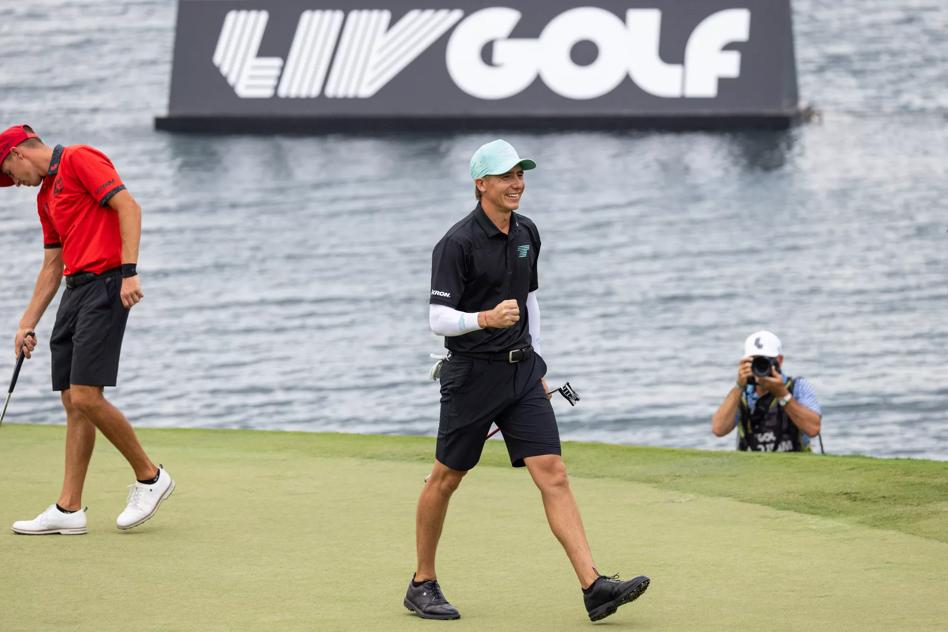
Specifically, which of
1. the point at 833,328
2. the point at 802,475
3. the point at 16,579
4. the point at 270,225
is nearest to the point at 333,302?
the point at 270,225

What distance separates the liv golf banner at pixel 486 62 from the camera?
29.0m

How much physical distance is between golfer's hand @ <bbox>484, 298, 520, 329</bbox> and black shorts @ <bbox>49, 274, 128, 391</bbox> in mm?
2265

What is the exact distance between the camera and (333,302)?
940 inches

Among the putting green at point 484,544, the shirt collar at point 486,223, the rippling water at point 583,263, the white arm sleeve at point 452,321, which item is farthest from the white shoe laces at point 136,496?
the rippling water at point 583,263

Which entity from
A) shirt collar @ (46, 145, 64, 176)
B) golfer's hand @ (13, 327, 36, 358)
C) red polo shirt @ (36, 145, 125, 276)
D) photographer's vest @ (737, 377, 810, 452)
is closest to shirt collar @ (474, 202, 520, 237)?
red polo shirt @ (36, 145, 125, 276)

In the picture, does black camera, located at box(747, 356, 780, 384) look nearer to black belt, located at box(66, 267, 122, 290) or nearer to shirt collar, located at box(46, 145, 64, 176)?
black belt, located at box(66, 267, 122, 290)

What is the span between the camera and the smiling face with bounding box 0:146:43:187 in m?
7.20

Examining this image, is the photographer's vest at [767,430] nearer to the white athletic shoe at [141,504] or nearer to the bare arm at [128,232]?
the white athletic shoe at [141,504]

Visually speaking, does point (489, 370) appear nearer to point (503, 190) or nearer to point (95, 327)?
point (503, 190)

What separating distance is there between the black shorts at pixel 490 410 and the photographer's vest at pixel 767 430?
4389 millimetres

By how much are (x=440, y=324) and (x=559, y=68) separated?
963 inches

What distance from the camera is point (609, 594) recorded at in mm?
5516

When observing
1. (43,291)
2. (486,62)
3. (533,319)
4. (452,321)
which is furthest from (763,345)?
(486,62)

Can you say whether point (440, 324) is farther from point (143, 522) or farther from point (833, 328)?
point (833, 328)
